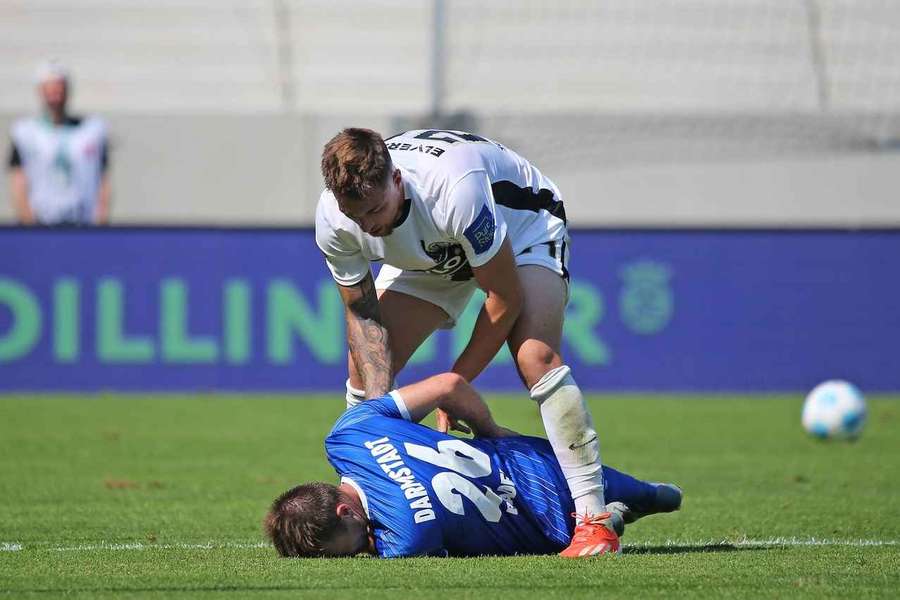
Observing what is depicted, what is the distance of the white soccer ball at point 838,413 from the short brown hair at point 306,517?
5.75 m

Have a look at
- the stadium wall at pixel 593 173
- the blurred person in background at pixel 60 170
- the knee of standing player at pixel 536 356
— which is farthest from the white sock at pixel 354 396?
the stadium wall at pixel 593 173

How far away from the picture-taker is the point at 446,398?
5.36m

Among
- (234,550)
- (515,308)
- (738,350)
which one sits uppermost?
(515,308)

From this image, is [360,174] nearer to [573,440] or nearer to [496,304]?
[496,304]

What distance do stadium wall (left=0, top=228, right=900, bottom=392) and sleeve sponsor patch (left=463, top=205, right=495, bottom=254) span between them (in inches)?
299

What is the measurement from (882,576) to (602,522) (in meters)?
1.00

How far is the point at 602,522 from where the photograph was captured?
5.29m

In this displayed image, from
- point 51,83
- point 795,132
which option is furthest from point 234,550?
point 795,132

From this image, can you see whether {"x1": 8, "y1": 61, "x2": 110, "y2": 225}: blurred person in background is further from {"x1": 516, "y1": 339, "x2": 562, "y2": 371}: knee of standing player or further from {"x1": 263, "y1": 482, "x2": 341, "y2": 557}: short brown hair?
{"x1": 263, "y1": 482, "x2": 341, "y2": 557}: short brown hair

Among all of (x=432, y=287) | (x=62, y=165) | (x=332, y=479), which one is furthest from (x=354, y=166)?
(x=62, y=165)

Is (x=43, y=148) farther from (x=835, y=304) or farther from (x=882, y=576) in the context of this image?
(x=882, y=576)

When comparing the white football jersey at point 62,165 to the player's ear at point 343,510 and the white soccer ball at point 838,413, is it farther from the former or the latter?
the player's ear at point 343,510

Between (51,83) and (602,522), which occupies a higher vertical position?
(51,83)

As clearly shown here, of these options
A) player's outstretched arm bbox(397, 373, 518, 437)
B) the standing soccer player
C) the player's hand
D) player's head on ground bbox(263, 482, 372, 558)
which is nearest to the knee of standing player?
the standing soccer player
